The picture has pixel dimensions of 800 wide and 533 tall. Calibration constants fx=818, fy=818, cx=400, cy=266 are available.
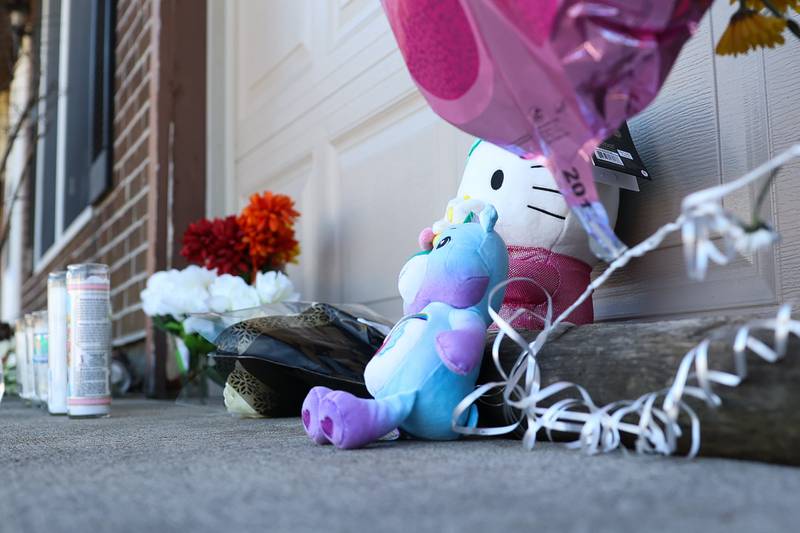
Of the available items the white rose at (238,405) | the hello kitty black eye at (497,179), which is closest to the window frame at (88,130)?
the white rose at (238,405)

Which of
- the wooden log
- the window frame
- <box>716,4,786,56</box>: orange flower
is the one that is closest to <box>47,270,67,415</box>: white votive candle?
the wooden log

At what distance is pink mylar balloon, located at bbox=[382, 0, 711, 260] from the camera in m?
0.46

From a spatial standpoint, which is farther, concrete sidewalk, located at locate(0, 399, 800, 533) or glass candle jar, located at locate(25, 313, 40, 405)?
glass candle jar, located at locate(25, 313, 40, 405)

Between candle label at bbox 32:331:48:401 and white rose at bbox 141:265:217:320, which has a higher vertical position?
white rose at bbox 141:265:217:320

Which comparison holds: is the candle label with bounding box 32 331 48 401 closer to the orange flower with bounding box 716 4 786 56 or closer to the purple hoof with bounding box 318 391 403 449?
the purple hoof with bounding box 318 391 403 449

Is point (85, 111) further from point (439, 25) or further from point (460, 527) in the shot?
point (460, 527)

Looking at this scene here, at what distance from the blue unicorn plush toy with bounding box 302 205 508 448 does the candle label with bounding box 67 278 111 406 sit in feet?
1.87

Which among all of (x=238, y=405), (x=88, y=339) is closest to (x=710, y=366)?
(x=238, y=405)

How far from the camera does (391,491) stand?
450mm

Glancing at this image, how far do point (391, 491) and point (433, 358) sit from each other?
0.83 feet

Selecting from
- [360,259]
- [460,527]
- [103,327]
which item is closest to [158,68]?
[360,259]

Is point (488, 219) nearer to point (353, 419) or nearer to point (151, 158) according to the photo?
point (353, 419)

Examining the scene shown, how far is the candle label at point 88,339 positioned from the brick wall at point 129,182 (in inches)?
44.7

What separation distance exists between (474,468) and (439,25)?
298mm
